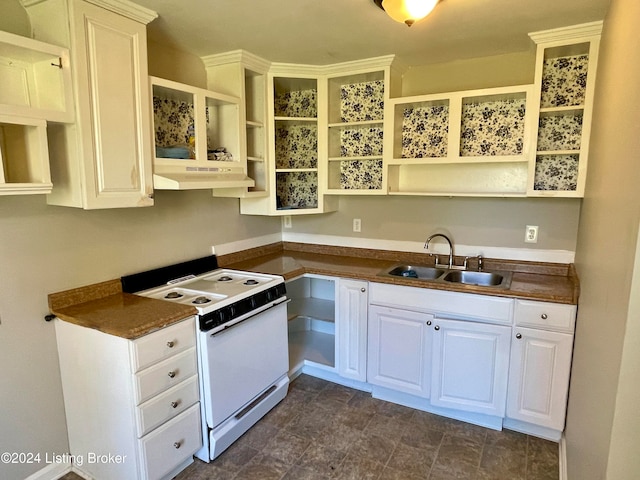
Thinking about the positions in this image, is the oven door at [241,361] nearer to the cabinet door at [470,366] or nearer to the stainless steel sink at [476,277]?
the cabinet door at [470,366]

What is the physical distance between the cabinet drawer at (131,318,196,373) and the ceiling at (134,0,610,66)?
151cm

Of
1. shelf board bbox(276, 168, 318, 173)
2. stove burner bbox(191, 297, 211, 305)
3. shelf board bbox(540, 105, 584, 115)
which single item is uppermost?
shelf board bbox(540, 105, 584, 115)

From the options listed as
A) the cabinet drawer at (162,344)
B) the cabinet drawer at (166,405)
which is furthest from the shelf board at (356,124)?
the cabinet drawer at (166,405)

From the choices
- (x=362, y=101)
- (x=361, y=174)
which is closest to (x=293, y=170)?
(x=361, y=174)

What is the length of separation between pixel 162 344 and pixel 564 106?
251 centimetres

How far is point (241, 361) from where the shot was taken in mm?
2225

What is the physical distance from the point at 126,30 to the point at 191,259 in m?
1.38

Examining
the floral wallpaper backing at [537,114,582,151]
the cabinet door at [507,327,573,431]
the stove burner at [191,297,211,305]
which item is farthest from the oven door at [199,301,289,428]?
the floral wallpaper backing at [537,114,582,151]

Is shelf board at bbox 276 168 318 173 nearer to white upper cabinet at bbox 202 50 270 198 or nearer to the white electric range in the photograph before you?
white upper cabinet at bbox 202 50 270 198

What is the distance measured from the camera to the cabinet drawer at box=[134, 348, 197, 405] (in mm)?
1732

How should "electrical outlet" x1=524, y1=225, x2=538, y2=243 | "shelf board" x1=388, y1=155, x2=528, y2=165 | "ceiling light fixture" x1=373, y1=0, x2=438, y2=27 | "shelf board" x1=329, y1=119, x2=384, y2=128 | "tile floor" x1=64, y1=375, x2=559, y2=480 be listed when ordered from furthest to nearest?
1. "shelf board" x1=329, y1=119, x2=384, y2=128
2. "electrical outlet" x1=524, y1=225, x2=538, y2=243
3. "shelf board" x1=388, y1=155, x2=528, y2=165
4. "tile floor" x1=64, y1=375, x2=559, y2=480
5. "ceiling light fixture" x1=373, y1=0, x2=438, y2=27

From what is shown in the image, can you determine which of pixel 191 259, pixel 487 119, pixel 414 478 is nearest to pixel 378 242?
pixel 487 119

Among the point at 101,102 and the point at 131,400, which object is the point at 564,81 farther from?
the point at 131,400

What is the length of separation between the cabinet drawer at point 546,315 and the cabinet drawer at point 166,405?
180cm
